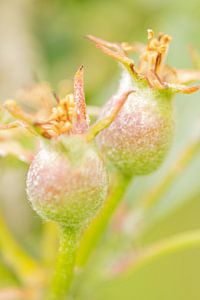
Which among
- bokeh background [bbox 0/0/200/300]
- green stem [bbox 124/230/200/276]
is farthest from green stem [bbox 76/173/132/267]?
bokeh background [bbox 0/0/200/300]

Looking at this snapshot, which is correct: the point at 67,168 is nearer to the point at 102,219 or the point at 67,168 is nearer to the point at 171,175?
the point at 102,219

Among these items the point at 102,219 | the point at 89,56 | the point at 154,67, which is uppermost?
the point at 89,56

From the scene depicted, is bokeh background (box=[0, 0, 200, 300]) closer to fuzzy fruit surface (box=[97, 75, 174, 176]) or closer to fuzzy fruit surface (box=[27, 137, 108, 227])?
fuzzy fruit surface (box=[97, 75, 174, 176])

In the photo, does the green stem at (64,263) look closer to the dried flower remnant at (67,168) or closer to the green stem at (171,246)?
the dried flower remnant at (67,168)

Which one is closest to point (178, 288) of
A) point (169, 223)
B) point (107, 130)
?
point (169, 223)

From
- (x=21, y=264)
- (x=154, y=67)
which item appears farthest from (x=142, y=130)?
(x=21, y=264)

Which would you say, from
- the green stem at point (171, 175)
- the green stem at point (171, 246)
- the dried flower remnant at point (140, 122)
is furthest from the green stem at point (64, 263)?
the green stem at point (171, 175)
